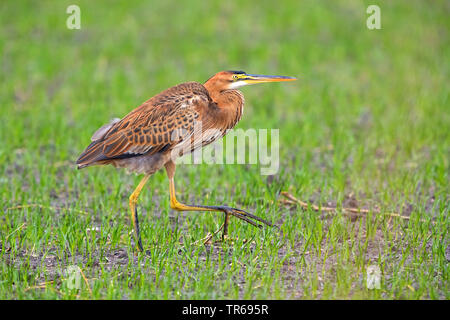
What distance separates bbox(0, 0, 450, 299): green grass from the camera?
17.9 feet

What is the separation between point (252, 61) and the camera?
40.9 ft

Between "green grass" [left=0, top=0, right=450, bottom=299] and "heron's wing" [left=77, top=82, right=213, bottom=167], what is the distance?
71 centimetres

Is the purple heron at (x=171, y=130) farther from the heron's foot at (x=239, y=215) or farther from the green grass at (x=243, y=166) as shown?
the green grass at (x=243, y=166)

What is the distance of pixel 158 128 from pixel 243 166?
8.22ft

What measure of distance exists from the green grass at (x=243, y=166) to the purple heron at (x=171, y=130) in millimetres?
558

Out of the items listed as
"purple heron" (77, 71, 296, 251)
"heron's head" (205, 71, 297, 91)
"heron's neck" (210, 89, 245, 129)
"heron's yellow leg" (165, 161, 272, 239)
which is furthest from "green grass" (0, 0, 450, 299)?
"heron's head" (205, 71, 297, 91)

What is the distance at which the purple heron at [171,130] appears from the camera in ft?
19.6

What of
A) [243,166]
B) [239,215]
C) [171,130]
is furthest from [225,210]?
[243,166]

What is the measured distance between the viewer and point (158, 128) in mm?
5996

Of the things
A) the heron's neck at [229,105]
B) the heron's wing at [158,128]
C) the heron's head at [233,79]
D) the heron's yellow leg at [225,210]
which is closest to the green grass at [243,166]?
the heron's yellow leg at [225,210]

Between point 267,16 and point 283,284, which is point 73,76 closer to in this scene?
point 267,16

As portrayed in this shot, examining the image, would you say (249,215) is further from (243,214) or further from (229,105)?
(229,105)
